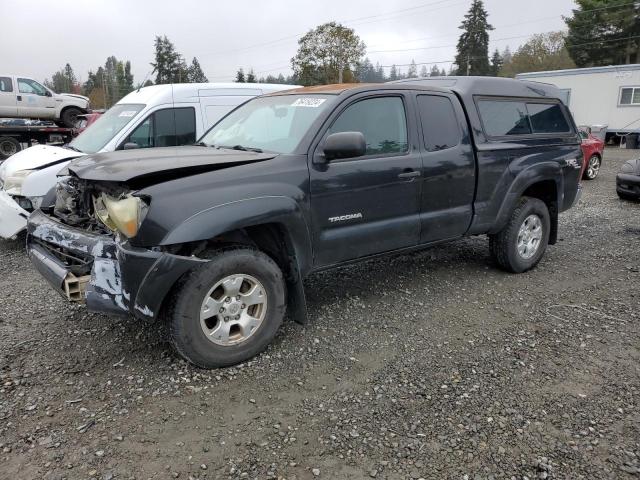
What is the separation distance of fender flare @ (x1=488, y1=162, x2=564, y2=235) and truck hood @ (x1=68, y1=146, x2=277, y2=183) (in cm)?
256

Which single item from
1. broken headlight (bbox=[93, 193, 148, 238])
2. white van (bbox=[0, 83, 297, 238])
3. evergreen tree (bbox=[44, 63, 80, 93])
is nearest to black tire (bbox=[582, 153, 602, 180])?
white van (bbox=[0, 83, 297, 238])

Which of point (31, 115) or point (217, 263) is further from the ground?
point (31, 115)

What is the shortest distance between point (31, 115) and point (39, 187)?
15.4 metres

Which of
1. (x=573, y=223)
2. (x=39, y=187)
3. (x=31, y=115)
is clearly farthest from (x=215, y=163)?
(x=31, y=115)

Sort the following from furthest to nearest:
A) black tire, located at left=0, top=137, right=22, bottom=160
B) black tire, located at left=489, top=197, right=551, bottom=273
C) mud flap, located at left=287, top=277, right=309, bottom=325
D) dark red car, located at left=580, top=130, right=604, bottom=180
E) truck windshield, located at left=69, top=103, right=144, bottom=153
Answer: black tire, located at left=0, top=137, right=22, bottom=160, dark red car, located at left=580, top=130, right=604, bottom=180, truck windshield, located at left=69, top=103, right=144, bottom=153, black tire, located at left=489, top=197, right=551, bottom=273, mud flap, located at left=287, top=277, right=309, bottom=325

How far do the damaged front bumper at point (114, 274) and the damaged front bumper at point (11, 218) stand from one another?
2860 millimetres

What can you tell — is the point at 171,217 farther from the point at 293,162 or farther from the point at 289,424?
the point at 289,424

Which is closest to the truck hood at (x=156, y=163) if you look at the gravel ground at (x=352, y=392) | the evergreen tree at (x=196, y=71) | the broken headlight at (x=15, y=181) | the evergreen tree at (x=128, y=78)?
the gravel ground at (x=352, y=392)

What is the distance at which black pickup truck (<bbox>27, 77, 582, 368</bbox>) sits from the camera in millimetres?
3219

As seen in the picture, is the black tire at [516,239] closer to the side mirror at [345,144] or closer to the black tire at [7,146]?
the side mirror at [345,144]

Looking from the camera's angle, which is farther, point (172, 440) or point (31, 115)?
point (31, 115)

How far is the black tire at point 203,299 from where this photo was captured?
3.24 m

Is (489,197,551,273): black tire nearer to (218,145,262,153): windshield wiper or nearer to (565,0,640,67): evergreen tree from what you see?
(218,145,262,153): windshield wiper

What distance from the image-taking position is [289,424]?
2938 millimetres
